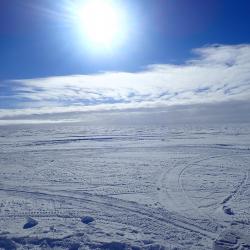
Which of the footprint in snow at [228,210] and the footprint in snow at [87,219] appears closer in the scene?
the footprint in snow at [87,219]

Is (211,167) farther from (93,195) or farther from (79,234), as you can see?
(79,234)

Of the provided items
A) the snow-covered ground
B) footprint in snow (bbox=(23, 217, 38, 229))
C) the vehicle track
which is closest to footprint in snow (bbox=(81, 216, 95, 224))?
the snow-covered ground

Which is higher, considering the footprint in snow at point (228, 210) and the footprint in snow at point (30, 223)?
the footprint in snow at point (30, 223)

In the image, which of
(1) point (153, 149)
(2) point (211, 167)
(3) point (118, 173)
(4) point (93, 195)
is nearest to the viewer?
(4) point (93, 195)

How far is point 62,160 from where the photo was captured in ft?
78.7

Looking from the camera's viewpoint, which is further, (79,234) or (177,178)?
(177,178)

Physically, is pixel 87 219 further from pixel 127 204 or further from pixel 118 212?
pixel 127 204

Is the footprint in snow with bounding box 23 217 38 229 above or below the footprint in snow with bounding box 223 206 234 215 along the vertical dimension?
above

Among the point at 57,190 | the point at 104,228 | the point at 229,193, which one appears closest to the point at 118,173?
the point at 57,190

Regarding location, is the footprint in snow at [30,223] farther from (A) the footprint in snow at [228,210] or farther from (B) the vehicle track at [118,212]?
(A) the footprint in snow at [228,210]

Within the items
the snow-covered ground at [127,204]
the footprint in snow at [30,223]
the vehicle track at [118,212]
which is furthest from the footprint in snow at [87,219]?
the footprint in snow at [30,223]

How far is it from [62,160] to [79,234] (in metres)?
14.1

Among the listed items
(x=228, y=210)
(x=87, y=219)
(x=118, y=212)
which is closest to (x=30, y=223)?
(x=87, y=219)

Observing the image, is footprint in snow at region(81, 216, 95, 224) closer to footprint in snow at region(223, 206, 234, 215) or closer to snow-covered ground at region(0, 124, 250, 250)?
snow-covered ground at region(0, 124, 250, 250)
